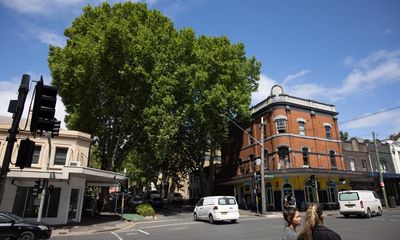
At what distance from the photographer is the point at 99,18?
27.5 meters

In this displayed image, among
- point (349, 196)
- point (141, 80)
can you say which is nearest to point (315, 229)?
point (349, 196)

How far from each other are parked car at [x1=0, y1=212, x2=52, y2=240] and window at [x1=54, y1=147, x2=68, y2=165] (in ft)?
33.0

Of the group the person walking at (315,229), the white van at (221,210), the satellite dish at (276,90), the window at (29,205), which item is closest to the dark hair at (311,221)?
the person walking at (315,229)

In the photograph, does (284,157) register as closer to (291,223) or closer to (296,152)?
(296,152)

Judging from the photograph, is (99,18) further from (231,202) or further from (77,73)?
(231,202)

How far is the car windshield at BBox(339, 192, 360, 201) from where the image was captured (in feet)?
70.2

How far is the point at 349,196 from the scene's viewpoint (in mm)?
21797

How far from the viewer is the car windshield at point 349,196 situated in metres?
21.4

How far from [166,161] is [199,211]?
20884 millimetres

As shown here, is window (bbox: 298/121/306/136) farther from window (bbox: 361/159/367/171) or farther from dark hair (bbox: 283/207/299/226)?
dark hair (bbox: 283/207/299/226)

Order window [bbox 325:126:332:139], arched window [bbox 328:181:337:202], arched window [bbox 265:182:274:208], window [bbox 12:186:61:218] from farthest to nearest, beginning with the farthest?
window [bbox 325:126:332:139] < arched window [bbox 328:181:337:202] < arched window [bbox 265:182:274:208] < window [bbox 12:186:61:218]

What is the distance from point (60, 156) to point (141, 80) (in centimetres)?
961

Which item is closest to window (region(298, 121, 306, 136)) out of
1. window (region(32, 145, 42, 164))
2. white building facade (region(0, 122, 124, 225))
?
white building facade (region(0, 122, 124, 225))

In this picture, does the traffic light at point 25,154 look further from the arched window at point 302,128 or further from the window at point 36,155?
the arched window at point 302,128
